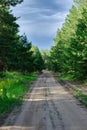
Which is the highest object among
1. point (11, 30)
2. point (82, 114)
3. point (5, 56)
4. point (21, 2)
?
point (21, 2)

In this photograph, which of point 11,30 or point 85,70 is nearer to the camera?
point 11,30

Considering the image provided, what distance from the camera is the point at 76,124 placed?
47.0 feet

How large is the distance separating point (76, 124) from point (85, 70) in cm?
3340

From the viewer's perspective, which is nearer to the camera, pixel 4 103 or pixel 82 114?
pixel 82 114

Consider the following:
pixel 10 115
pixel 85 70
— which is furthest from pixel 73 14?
pixel 10 115

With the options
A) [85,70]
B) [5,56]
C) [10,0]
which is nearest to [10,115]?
[10,0]

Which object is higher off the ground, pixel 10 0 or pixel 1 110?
pixel 10 0

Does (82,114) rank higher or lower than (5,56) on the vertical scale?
lower

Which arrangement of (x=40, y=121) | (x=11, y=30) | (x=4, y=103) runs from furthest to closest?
1. (x=11, y=30)
2. (x=4, y=103)
3. (x=40, y=121)

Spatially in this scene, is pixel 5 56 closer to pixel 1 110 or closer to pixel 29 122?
pixel 1 110

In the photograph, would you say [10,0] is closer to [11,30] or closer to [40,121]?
[11,30]

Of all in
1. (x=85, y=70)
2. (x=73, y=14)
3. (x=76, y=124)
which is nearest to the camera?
(x=76, y=124)

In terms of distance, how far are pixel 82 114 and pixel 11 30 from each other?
24836 mm

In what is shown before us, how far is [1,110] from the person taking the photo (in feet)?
64.0
